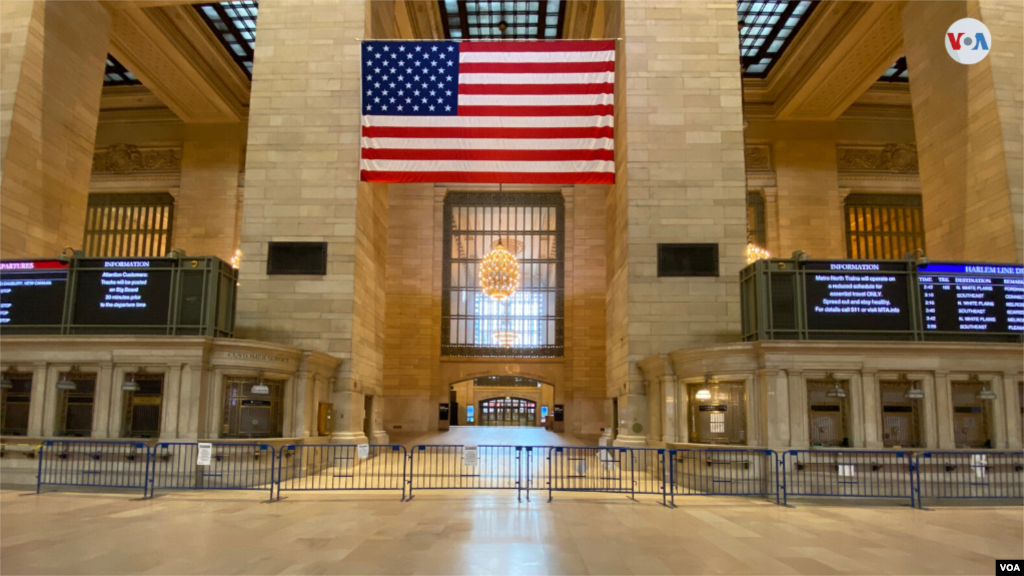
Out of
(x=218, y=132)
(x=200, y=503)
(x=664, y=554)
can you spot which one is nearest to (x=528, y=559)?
(x=664, y=554)

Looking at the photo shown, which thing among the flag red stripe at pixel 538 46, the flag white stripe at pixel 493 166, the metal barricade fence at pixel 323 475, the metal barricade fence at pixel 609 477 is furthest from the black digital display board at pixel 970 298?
the metal barricade fence at pixel 323 475

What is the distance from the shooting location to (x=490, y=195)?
3828 cm

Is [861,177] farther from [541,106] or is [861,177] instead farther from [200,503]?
[200,503]

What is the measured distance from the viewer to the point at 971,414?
1411cm

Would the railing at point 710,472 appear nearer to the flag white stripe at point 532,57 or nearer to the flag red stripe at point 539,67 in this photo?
the flag red stripe at point 539,67

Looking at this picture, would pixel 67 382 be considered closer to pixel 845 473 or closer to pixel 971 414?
pixel 845 473

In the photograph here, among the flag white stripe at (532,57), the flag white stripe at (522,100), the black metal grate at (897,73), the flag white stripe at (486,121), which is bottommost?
the flag white stripe at (486,121)

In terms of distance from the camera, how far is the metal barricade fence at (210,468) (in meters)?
13.4

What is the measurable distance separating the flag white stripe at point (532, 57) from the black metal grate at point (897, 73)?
62.1ft

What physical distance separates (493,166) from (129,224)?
967 inches

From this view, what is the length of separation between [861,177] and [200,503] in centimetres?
3225

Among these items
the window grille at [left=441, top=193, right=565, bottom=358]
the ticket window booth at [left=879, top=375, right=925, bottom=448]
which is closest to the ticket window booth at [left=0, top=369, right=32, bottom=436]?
the ticket window booth at [left=879, top=375, right=925, bottom=448]

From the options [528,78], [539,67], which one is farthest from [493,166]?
[539,67]

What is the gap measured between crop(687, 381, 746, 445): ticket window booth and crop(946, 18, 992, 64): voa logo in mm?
12317
